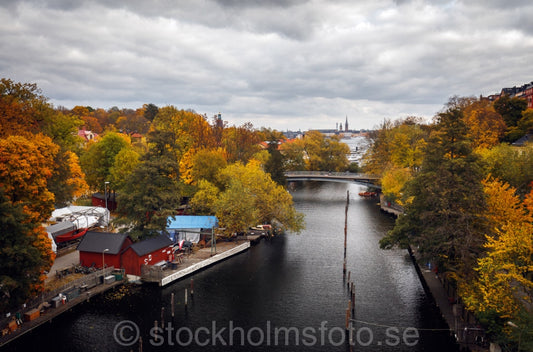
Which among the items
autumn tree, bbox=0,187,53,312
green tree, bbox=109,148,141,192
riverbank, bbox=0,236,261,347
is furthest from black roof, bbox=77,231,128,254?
green tree, bbox=109,148,141,192

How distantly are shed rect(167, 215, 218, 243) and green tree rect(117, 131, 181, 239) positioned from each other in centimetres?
633

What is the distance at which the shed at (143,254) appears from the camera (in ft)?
122

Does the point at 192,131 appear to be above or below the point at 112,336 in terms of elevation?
above

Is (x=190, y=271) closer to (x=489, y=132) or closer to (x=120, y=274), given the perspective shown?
(x=120, y=274)

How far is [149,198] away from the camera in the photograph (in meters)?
40.1

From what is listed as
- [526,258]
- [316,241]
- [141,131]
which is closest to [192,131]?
[316,241]

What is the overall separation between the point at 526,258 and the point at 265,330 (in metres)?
18.8

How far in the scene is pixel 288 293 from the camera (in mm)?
35562

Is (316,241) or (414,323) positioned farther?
(316,241)

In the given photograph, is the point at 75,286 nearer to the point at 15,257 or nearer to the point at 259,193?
the point at 15,257

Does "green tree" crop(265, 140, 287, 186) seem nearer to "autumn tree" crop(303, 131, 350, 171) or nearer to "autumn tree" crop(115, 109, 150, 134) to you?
"autumn tree" crop(303, 131, 350, 171)

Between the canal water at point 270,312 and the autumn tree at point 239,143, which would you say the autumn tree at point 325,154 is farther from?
the canal water at point 270,312

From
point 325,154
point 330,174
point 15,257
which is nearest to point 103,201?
point 15,257

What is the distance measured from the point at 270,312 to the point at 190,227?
2052cm
